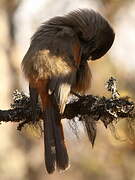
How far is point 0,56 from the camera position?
428 inches

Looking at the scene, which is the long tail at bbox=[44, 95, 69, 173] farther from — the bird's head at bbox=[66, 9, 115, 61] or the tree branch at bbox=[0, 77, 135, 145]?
the bird's head at bbox=[66, 9, 115, 61]

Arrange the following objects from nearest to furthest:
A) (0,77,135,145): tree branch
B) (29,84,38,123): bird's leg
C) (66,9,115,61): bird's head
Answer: (0,77,135,145): tree branch → (29,84,38,123): bird's leg → (66,9,115,61): bird's head

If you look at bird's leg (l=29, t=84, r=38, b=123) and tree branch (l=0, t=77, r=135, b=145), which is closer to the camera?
tree branch (l=0, t=77, r=135, b=145)

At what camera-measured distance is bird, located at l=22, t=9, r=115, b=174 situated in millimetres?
4910

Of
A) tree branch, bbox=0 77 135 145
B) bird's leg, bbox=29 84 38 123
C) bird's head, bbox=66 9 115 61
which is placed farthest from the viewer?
bird's head, bbox=66 9 115 61

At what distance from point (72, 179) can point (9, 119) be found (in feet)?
29.3

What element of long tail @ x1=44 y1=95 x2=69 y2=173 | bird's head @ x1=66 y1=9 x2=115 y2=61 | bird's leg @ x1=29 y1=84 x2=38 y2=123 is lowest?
long tail @ x1=44 y1=95 x2=69 y2=173

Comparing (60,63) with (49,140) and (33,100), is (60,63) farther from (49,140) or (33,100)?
(49,140)

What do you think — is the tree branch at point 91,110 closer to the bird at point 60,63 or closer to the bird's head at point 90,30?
the bird at point 60,63

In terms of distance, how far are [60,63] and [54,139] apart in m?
0.52

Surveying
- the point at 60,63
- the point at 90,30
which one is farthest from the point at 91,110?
the point at 90,30

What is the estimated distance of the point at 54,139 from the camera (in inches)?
194

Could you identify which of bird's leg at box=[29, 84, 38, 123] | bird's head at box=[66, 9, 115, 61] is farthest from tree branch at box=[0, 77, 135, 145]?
bird's head at box=[66, 9, 115, 61]

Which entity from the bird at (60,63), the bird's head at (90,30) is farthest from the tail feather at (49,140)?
the bird's head at (90,30)
